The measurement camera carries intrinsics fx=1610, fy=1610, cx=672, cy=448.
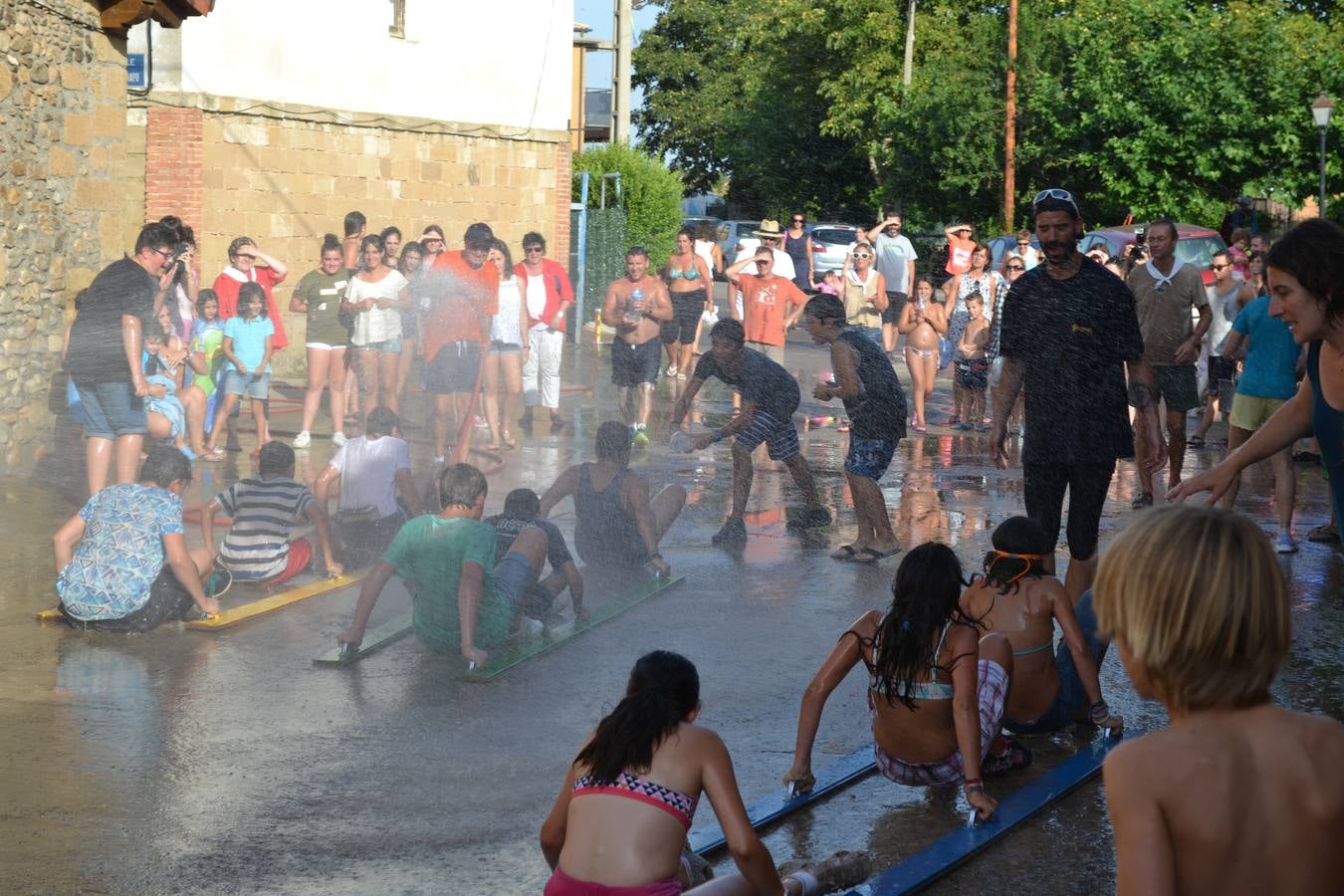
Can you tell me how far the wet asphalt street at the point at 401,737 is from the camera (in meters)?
4.79

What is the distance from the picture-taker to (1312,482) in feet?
39.6

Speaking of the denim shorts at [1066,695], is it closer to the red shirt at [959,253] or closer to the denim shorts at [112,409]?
the denim shorts at [112,409]

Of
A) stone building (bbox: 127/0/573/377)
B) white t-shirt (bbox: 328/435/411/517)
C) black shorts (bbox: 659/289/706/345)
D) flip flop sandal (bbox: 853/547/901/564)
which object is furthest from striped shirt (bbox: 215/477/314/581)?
stone building (bbox: 127/0/573/377)

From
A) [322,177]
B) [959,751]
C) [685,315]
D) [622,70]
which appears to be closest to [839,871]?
[959,751]

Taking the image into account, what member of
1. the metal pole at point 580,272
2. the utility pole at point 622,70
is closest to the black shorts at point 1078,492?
the metal pole at point 580,272

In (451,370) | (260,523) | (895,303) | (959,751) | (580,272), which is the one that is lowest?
(959,751)

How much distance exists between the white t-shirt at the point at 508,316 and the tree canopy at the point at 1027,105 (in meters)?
21.7

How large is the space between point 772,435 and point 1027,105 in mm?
29234

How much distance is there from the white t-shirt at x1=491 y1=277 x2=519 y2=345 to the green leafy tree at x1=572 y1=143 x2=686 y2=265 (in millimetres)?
15131

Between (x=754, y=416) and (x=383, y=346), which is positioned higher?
(x=383, y=346)

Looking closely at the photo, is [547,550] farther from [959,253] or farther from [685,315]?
[959,253]

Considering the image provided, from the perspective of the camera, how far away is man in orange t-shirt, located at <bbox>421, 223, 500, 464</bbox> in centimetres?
1238

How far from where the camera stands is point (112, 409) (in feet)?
32.3

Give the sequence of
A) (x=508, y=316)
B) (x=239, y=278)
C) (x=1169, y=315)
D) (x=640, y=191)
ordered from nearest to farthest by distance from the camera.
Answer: (x=1169, y=315), (x=239, y=278), (x=508, y=316), (x=640, y=191)
